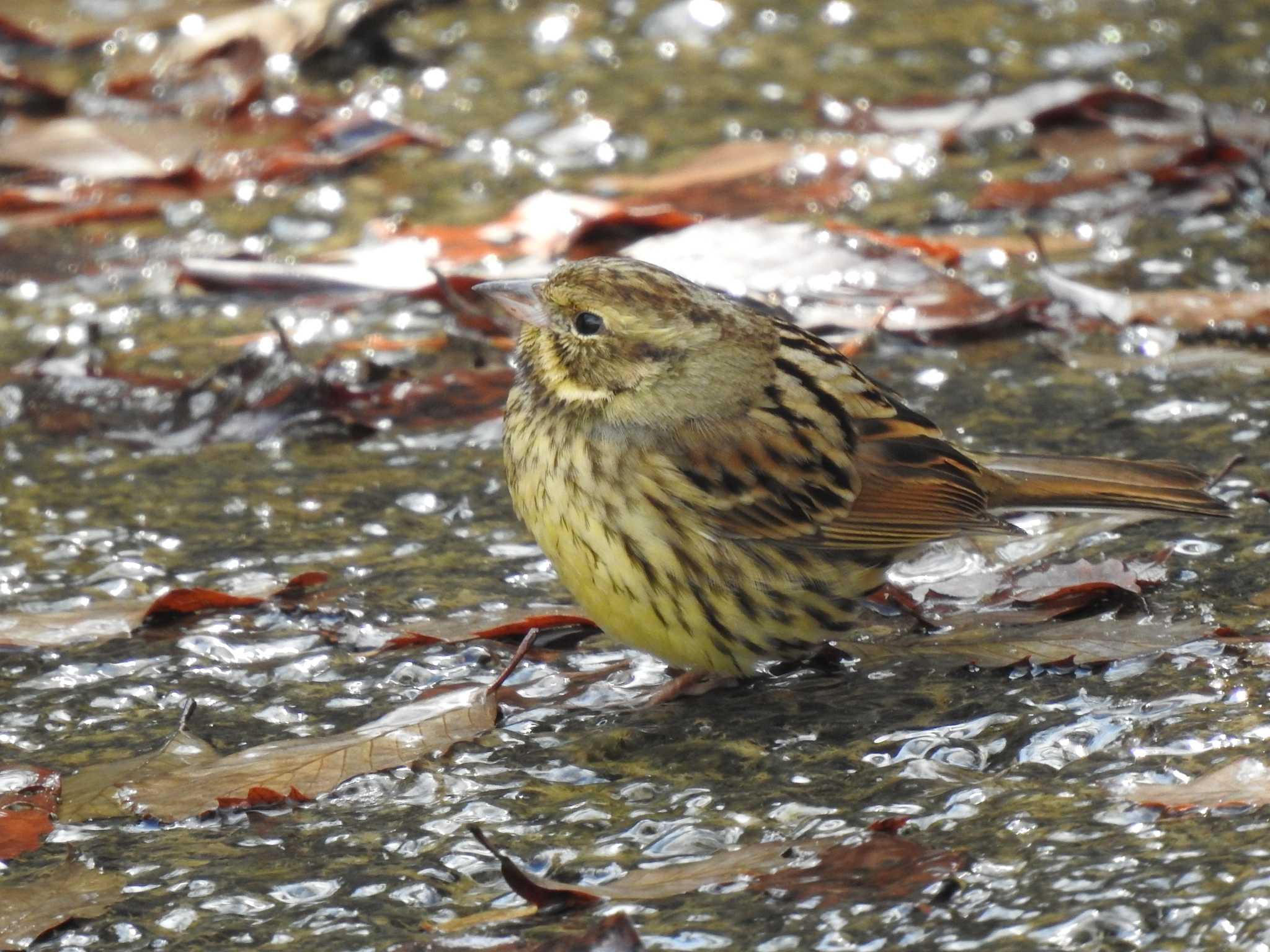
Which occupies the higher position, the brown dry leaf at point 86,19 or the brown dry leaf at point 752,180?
the brown dry leaf at point 86,19

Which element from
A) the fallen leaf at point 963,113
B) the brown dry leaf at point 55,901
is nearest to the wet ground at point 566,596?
the brown dry leaf at point 55,901

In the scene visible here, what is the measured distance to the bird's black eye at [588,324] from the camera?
4141 mm

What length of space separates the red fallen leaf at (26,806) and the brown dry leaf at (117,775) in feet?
0.08

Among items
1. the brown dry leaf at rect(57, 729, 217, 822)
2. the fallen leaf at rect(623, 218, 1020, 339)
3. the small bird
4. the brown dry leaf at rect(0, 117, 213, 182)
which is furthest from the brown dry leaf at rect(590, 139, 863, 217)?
the brown dry leaf at rect(57, 729, 217, 822)

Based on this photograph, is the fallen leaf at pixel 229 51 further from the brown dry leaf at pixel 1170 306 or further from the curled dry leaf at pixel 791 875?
the curled dry leaf at pixel 791 875

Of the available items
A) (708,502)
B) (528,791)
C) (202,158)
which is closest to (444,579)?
(708,502)

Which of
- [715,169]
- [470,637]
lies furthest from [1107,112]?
[470,637]

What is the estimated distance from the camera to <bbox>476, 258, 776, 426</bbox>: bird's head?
13.3 feet

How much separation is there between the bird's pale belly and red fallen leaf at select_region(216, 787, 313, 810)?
73 centimetres

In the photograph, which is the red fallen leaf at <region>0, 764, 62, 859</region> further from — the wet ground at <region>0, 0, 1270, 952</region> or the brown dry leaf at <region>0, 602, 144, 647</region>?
the brown dry leaf at <region>0, 602, 144, 647</region>

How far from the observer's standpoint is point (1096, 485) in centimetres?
413

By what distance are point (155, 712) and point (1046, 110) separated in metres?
4.17

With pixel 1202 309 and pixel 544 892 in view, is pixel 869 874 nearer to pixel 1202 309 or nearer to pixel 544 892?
pixel 544 892

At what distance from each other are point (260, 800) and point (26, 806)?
1.39 ft
